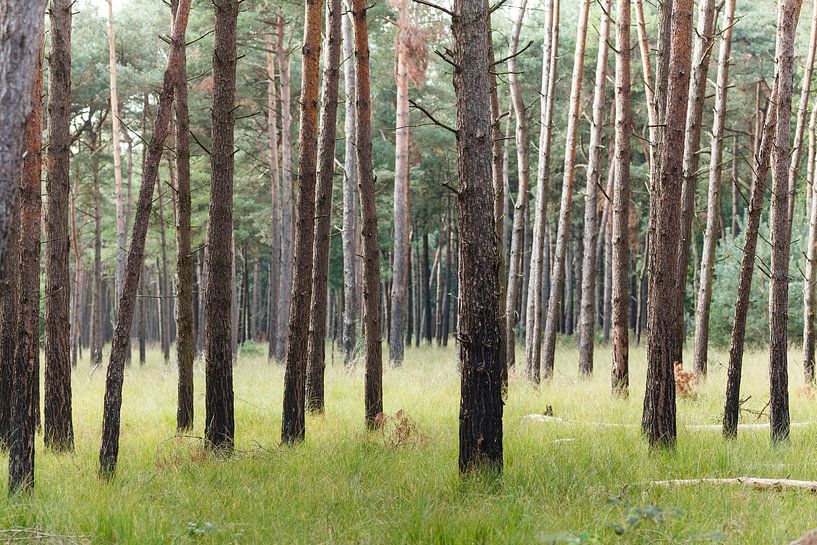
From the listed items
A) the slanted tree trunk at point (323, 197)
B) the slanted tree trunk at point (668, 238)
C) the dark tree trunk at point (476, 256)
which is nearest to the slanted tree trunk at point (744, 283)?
the slanted tree trunk at point (668, 238)

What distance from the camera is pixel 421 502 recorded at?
5340mm

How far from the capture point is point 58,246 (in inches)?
307

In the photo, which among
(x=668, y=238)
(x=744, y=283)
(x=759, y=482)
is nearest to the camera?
(x=759, y=482)

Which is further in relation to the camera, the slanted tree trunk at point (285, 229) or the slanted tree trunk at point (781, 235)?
the slanted tree trunk at point (285, 229)

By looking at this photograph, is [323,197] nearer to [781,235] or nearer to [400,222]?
[781,235]

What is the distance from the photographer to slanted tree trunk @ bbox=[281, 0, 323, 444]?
791 cm

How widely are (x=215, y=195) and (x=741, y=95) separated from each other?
24.8 metres

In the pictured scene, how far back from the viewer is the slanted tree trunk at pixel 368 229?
29.2 ft

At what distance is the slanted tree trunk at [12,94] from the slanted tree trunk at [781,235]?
6.62 metres

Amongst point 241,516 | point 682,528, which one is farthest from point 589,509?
point 241,516

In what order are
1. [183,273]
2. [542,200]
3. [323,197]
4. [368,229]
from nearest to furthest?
[183,273]
[323,197]
[368,229]
[542,200]

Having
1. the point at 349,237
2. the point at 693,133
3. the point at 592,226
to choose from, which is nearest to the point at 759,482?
the point at 693,133

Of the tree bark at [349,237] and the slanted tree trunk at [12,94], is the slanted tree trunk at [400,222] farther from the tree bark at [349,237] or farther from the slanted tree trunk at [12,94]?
the slanted tree trunk at [12,94]

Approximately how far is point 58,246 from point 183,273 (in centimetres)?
135
